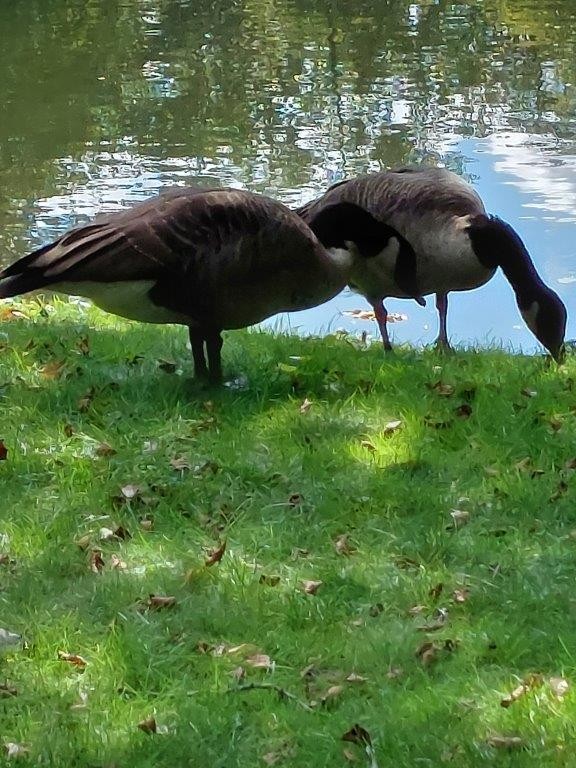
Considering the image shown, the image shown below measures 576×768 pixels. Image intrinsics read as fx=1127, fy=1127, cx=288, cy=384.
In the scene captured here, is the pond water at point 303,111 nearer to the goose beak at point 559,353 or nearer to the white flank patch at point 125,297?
the goose beak at point 559,353

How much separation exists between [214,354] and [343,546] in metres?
2.08

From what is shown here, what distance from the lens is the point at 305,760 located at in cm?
353

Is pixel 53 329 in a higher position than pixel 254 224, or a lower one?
lower

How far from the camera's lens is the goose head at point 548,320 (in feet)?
25.0

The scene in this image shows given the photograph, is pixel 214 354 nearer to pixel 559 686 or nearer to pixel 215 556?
pixel 215 556

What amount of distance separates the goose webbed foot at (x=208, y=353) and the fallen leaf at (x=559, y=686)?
10.7ft

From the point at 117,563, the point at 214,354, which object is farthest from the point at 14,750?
the point at 214,354

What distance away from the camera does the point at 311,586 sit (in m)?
4.53

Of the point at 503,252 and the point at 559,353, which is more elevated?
the point at 503,252

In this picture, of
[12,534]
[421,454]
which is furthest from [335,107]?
[12,534]

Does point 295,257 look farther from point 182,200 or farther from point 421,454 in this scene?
point 421,454

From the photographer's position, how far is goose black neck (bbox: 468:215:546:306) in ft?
25.3

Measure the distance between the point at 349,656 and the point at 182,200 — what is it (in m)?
3.20

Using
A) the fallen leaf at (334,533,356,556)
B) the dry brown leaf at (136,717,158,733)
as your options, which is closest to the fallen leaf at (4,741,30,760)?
the dry brown leaf at (136,717,158,733)
